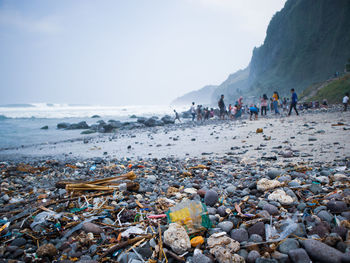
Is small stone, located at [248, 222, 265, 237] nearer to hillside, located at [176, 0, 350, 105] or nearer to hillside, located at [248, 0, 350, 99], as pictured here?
hillside, located at [176, 0, 350, 105]

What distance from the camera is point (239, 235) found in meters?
1.92

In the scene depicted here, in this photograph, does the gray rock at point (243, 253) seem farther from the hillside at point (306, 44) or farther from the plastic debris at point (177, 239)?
the hillside at point (306, 44)

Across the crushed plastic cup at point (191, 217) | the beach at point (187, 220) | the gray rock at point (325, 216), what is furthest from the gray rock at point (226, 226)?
the gray rock at point (325, 216)

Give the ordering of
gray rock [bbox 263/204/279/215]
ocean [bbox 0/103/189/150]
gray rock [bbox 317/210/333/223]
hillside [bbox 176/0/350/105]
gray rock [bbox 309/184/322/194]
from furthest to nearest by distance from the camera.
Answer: hillside [bbox 176/0/350/105] < ocean [bbox 0/103/189/150] < gray rock [bbox 309/184/322/194] < gray rock [bbox 263/204/279/215] < gray rock [bbox 317/210/333/223]

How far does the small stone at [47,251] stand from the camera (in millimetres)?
1932

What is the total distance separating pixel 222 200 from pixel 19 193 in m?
3.87

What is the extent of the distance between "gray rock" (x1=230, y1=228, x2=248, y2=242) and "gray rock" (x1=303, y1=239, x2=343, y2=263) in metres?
0.49

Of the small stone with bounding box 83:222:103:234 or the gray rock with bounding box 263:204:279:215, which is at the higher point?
the gray rock with bounding box 263:204:279:215

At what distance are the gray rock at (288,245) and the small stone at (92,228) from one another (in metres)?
1.83

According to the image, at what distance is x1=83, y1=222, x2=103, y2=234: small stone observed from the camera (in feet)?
7.38

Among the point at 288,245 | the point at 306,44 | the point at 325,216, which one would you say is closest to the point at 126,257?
the point at 288,245

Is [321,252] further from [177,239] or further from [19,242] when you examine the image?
[19,242]

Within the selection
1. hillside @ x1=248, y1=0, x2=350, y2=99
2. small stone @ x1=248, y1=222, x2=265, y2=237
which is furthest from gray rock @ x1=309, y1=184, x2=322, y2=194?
hillside @ x1=248, y1=0, x2=350, y2=99

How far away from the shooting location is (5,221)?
2611 millimetres
